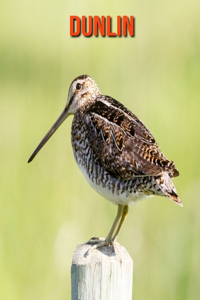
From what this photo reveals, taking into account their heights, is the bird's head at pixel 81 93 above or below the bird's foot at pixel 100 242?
above

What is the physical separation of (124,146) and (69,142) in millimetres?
1200

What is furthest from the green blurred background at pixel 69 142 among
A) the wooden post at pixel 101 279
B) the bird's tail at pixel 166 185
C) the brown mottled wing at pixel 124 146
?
the wooden post at pixel 101 279

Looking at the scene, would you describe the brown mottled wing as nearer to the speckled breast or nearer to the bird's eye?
the speckled breast

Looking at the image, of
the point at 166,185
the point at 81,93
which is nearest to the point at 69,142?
the point at 81,93

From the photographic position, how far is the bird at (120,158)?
277 centimetres

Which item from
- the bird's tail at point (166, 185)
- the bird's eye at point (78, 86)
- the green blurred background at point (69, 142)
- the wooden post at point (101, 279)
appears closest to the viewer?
the wooden post at point (101, 279)

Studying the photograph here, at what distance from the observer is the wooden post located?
2217 millimetres

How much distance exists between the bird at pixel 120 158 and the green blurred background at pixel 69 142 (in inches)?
26.9

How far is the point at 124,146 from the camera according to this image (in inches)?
112

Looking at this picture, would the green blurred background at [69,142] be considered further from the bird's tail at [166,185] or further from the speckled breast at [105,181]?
the bird's tail at [166,185]
